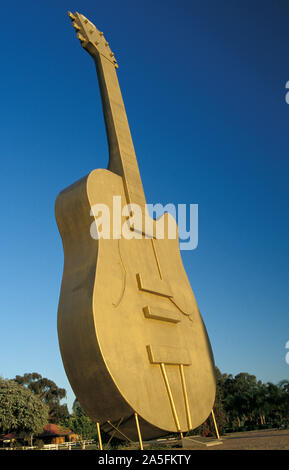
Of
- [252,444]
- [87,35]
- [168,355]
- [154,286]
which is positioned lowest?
[252,444]

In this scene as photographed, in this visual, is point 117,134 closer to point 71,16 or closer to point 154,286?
point 71,16

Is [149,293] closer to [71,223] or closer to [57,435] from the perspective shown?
[71,223]

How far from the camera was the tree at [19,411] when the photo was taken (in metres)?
22.0

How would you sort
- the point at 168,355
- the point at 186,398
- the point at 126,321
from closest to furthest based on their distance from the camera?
the point at 126,321
the point at 168,355
the point at 186,398

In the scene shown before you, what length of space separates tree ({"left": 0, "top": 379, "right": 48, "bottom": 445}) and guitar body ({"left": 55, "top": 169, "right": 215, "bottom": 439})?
15.7m

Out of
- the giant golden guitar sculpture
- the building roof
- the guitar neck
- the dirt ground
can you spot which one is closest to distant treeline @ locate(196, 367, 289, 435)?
the building roof

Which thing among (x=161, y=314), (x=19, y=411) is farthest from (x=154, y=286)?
(x=19, y=411)

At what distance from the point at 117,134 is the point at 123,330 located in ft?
19.0

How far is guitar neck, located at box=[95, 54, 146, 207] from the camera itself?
1075cm

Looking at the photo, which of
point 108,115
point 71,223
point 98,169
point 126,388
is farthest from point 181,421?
point 108,115

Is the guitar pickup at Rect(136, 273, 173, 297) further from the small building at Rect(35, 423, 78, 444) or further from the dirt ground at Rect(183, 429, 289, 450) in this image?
the small building at Rect(35, 423, 78, 444)

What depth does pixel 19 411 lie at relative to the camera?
893 inches

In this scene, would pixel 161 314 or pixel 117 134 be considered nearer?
pixel 161 314

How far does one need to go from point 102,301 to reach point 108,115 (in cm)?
607
